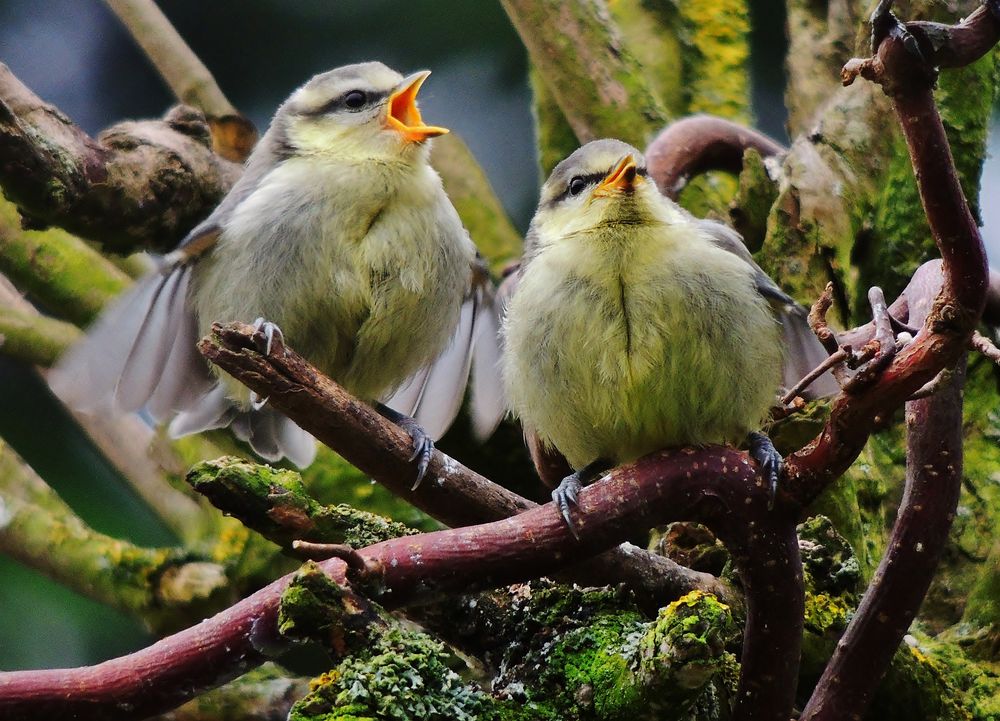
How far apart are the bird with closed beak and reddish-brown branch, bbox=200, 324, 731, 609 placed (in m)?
0.17

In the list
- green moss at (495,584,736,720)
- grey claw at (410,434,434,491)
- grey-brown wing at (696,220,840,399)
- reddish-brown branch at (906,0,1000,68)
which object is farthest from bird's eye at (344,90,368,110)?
reddish-brown branch at (906,0,1000,68)

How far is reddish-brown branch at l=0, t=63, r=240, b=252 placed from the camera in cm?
276

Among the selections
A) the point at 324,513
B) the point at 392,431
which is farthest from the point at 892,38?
the point at 324,513

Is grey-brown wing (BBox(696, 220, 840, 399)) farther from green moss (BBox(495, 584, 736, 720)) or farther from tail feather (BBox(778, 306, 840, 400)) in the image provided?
green moss (BBox(495, 584, 736, 720))

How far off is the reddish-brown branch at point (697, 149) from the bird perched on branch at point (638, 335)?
78 centimetres

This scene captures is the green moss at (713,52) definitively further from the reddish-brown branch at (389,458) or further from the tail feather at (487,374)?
the reddish-brown branch at (389,458)

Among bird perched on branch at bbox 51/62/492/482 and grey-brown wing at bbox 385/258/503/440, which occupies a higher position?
bird perched on branch at bbox 51/62/492/482

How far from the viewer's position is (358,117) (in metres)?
2.82

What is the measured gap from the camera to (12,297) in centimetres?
368

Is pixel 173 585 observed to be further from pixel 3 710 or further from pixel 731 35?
pixel 731 35

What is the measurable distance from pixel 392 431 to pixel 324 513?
223 mm

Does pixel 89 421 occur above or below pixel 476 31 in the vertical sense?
below

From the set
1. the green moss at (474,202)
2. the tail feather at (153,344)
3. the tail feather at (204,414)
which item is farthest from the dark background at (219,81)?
the tail feather at (153,344)

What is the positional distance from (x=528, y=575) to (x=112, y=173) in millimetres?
1936
